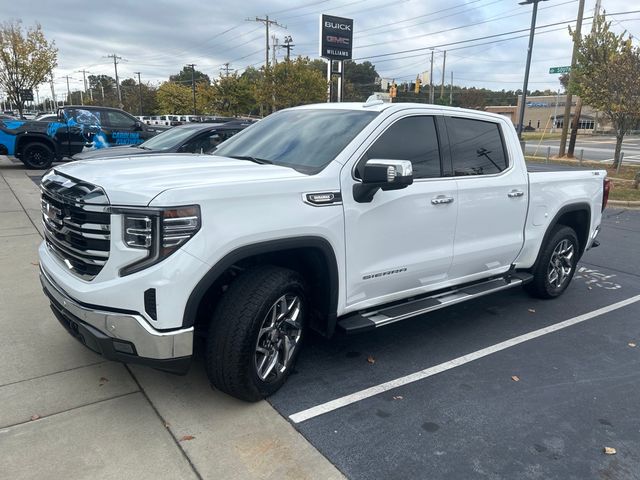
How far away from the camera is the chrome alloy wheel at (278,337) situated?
3.30 meters

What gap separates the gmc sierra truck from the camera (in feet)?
49.5

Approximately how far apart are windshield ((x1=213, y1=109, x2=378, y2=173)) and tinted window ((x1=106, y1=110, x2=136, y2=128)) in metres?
12.4

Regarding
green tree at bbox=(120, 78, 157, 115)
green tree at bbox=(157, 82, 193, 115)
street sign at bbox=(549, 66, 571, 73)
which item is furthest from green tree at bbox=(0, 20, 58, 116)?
green tree at bbox=(120, 78, 157, 115)

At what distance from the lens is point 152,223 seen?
2.73 meters

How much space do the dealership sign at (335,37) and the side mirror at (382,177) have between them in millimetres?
30610

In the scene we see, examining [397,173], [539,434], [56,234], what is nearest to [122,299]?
[56,234]

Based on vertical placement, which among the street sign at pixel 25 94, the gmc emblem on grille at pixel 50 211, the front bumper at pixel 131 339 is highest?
the street sign at pixel 25 94

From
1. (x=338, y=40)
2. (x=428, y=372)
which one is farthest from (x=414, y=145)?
(x=338, y=40)

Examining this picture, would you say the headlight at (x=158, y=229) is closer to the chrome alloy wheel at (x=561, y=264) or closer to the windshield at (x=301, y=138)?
the windshield at (x=301, y=138)

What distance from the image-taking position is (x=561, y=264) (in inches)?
223

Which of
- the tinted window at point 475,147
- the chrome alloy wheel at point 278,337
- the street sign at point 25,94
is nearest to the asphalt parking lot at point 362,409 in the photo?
the chrome alloy wheel at point 278,337

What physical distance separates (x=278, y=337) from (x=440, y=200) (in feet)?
5.48

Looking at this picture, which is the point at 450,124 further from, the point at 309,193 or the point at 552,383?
the point at 552,383

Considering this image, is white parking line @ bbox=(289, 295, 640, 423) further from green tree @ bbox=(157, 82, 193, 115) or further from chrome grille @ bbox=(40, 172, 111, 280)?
green tree @ bbox=(157, 82, 193, 115)
